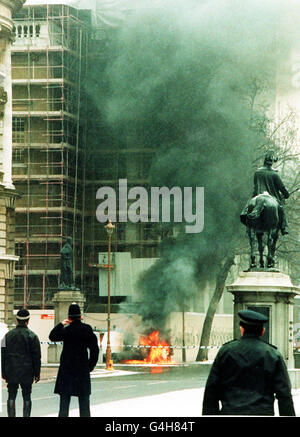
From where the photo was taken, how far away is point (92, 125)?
5494cm

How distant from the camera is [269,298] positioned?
20.1 metres

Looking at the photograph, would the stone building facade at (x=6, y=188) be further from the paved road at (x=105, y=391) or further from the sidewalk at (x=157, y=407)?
the sidewalk at (x=157, y=407)

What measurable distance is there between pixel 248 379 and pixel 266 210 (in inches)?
490

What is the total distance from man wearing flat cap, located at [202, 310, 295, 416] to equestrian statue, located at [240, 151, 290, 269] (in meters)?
12.2

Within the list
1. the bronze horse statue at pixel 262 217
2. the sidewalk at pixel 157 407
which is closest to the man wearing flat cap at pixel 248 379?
the sidewalk at pixel 157 407

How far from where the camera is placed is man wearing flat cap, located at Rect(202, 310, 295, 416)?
786 cm

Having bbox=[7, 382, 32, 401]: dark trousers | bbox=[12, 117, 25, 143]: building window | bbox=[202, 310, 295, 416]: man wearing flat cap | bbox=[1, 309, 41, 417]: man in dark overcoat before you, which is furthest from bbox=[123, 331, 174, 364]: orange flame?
bbox=[202, 310, 295, 416]: man wearing flat cap

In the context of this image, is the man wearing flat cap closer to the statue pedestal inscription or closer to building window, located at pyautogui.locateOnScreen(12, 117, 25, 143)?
the statue pedestal inscription

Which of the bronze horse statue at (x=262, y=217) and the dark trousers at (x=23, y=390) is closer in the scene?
the dark trousers at (x=23, y=390)

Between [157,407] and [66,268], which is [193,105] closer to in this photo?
[66,268]

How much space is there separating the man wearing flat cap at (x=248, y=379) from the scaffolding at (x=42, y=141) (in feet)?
143

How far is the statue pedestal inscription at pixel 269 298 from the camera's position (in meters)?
19.9
